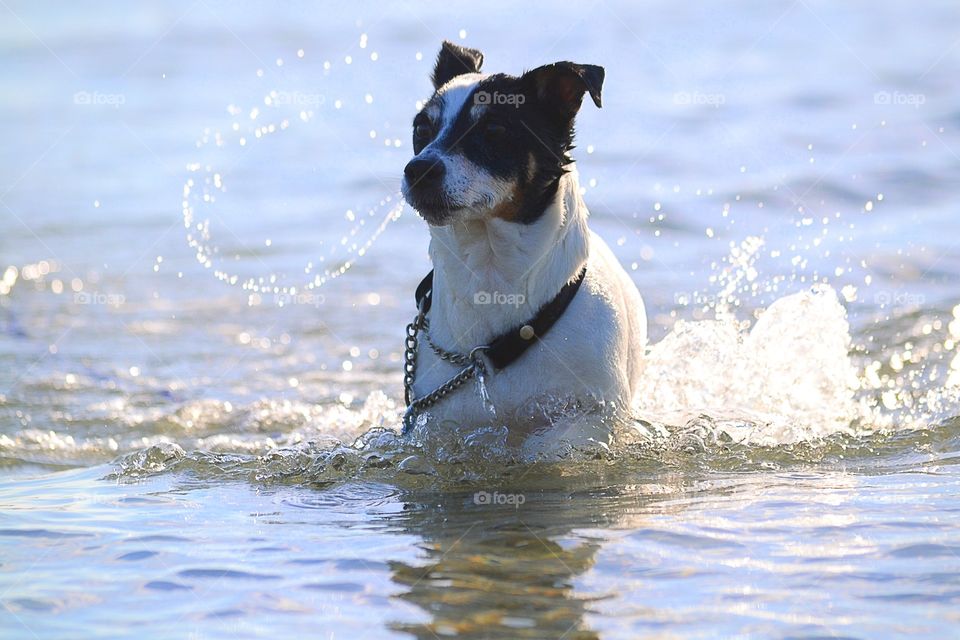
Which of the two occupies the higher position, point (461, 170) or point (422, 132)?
point (422, 132)

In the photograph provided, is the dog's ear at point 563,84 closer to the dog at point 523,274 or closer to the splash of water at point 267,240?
the dog at point 523,274

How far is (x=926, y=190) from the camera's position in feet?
34.2

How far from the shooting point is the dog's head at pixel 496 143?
4.45m

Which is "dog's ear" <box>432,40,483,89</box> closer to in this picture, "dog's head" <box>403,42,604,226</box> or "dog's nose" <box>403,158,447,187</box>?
"dog's head" <box>403,42,604,226</box>

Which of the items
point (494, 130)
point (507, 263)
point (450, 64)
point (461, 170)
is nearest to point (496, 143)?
point (494, 130)

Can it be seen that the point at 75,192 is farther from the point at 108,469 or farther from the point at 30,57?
the point at 108,469

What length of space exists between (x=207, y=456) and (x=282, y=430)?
1.32 m

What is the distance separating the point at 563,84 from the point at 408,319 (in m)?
4.10

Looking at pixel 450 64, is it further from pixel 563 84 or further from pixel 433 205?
pixel 433 205

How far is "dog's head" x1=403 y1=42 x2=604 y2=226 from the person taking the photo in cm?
445

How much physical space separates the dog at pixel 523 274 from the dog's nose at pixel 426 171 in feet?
0.31

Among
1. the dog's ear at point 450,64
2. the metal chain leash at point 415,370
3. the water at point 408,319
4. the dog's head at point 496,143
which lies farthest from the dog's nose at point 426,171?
the water at point 408,319

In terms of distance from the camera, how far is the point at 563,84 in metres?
4.75

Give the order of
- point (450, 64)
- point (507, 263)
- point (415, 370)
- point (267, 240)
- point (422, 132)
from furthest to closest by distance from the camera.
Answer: point (267, 240)
point (450, 64)
point (415, 370)
point (422, 132)
point (507, 263)
